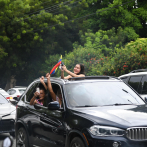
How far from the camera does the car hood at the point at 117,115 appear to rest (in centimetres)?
555

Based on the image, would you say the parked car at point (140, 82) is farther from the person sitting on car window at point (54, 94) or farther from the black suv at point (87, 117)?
the person sitting on car window at point (54, 94)

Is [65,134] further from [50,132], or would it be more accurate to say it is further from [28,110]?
[28,110]

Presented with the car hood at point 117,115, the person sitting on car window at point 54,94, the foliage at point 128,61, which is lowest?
the foliage at point 128,61

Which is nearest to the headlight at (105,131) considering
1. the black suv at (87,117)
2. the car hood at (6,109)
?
the black suv at (87,117)

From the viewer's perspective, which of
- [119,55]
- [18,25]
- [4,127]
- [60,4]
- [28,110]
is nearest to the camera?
[28,110]

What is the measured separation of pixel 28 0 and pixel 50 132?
36040 millimetres

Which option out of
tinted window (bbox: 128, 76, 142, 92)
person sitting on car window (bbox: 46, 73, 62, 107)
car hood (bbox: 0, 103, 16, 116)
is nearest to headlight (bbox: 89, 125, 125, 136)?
person sitting on car window (bbox: 46, 73, 62, 107)

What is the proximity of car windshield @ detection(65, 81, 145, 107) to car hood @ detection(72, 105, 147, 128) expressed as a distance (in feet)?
1.04

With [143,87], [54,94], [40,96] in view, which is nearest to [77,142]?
[54,94]

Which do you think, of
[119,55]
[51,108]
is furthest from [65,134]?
[119,55]

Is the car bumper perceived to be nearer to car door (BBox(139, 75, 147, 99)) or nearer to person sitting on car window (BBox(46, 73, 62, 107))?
person sitting on car window (BBox(46, 73, 62, 107))

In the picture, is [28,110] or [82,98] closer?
[82,98]

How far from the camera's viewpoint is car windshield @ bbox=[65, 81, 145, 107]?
6.64 metres

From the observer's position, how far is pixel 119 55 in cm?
2341
